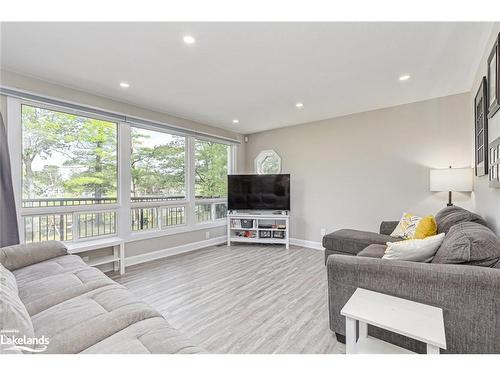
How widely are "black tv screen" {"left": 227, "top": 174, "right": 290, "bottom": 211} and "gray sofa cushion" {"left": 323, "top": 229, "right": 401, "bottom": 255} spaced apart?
154cm

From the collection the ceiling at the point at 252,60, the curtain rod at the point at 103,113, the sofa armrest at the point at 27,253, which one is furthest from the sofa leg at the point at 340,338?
the curtain rod at the point at 103,113

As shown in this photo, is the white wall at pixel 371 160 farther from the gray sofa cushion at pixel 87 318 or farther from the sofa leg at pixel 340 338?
the gray sofa cushion at pixel 87 318

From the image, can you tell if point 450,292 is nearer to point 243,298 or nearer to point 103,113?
point 243,298

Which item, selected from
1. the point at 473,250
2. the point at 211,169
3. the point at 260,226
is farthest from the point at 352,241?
the point at 211,169

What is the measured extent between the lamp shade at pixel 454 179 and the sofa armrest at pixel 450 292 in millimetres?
Result: 2058

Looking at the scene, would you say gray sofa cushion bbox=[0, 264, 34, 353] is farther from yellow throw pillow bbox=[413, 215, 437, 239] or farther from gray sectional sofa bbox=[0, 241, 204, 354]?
yellow throw pillow bbox=[413, 215, 437, 239]

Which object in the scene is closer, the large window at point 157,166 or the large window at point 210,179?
the large window at point 157,166

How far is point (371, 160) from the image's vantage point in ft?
13.2

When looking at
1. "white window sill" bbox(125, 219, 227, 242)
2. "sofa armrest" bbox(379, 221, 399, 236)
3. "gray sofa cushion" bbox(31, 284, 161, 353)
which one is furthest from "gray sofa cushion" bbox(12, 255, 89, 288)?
"sofa armrest" bbox(379, 221, 399, 236)

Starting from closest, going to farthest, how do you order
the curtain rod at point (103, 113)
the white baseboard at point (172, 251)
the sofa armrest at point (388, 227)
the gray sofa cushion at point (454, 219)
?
1. the gray sofa cushion at point (454, 219)
2. the curtain rod at point (103, 113)
3. the sofa armrest at point (388, 227)
4. the white baseboard at point (172, 251)

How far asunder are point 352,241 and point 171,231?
2.84 m

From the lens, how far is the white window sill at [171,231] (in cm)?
367

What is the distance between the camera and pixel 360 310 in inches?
52.9
